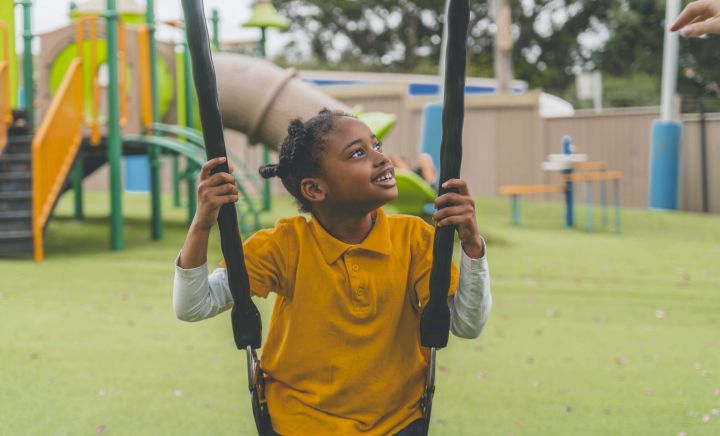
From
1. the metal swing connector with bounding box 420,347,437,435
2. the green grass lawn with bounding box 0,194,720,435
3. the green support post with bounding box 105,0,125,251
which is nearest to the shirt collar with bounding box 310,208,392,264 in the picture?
the metal swing connector with bounding box 420,347,437,435

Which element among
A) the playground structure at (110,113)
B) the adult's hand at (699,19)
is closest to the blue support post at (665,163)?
the playground structure at (110,113)

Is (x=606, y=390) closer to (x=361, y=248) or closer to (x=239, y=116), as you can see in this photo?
(x=361, y=248)

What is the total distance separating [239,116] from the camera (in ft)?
36.3

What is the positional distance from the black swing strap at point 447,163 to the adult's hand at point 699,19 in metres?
0.77

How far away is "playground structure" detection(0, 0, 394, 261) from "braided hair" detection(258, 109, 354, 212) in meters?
7.70

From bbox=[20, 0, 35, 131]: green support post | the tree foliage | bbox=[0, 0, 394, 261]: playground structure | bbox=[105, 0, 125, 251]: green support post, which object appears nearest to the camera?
bbox=[0, 0, 394, 261]: playground structure

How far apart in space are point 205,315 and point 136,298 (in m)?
5.13

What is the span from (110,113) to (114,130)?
0.20 meters

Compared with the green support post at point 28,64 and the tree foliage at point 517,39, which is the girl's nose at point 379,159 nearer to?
the green support post at point 28,64

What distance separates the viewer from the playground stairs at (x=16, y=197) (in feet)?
31.0

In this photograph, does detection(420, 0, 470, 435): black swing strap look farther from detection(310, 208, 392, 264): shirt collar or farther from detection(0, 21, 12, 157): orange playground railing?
detection(0, 21, 12, 157): orange playground railing

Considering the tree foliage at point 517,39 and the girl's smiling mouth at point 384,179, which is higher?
the tree foliage at point 517,39

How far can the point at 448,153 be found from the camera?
1.88m

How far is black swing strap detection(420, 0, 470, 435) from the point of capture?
178 centimetres
